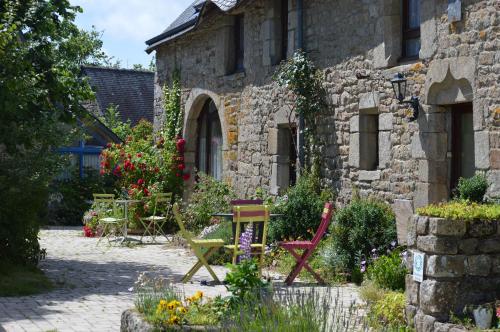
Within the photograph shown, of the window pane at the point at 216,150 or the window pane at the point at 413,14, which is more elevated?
the window pane at the point at 413,14

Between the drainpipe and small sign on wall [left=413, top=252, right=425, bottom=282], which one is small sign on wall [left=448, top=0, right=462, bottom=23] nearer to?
the drainpipe

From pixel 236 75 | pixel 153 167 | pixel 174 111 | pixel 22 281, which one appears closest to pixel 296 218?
pixel 22 281

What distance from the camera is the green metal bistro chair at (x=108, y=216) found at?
46.9 feet

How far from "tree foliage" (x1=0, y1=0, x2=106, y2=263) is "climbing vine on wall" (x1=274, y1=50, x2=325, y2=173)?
3.19 m

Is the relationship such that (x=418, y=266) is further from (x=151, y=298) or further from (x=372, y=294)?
(x=151, y=298)

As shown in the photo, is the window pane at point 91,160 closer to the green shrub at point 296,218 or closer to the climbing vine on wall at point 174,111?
the climbing vine on wall at point 174,111

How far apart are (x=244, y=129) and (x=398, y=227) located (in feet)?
17.6

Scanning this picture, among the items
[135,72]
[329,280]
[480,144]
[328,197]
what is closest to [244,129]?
[328,197]

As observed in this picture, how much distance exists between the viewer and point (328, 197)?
11.5 meters

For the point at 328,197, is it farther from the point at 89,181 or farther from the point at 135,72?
the point at 135,72

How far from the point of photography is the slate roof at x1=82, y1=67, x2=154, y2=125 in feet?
103

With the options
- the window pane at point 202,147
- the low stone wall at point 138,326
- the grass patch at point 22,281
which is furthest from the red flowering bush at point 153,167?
the low stone wall at point 138,326

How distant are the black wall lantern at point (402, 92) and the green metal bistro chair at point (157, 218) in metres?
5.56

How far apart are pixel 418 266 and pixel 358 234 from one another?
3.02 m
